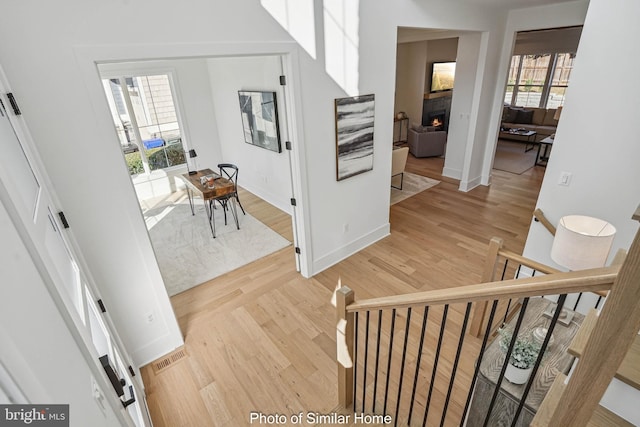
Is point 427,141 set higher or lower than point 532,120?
lower

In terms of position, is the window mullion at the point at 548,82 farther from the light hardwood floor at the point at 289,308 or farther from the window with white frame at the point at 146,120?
the window with white frame at the point at 146,120

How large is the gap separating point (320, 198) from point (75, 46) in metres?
2.36

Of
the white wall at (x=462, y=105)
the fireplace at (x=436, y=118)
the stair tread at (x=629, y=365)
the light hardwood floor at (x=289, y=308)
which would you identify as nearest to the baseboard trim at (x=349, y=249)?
the light hardwood floor at (x=289, y=308)

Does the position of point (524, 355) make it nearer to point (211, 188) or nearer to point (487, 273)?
point (487, 273)

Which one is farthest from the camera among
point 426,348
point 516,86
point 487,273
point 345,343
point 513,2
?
point 516,86

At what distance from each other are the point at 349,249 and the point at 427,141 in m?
4.91

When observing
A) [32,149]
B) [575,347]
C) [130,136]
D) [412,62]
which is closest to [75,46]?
[32,149]

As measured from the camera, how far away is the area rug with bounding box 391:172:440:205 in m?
5.82

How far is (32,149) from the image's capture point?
5.87 ft

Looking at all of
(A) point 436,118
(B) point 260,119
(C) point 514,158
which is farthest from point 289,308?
(A) point 436,118

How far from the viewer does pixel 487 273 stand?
2.46 meters

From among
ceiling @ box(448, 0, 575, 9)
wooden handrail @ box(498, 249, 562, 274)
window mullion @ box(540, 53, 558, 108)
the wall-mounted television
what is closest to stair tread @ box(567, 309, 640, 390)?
wooden handrail @ box(498, 249, 562, 274)

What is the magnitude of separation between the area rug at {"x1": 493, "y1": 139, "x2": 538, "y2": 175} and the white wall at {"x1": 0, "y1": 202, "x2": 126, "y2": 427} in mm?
7775

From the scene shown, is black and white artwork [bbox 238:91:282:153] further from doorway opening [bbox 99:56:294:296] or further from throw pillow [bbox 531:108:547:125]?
throw pillow [bbox 531:108:547:125]
